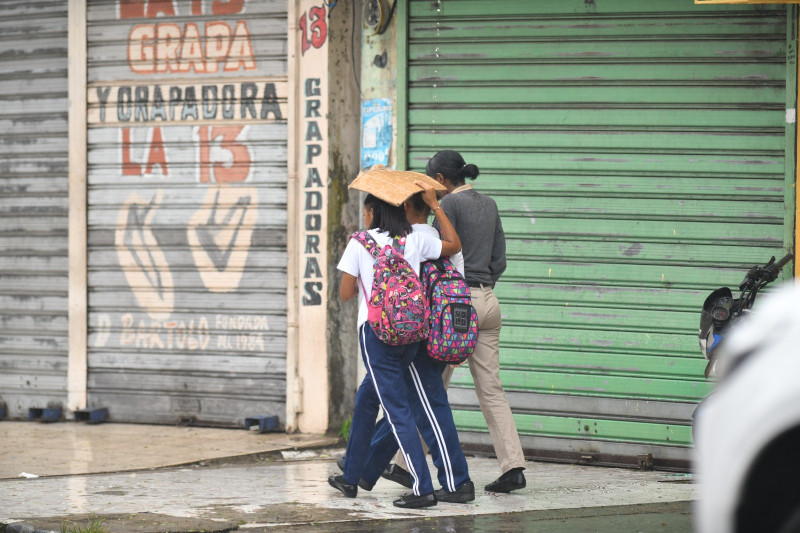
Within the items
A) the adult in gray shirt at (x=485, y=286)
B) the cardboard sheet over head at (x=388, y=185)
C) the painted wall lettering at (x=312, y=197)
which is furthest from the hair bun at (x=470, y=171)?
the painted wall lettering at (x=312, y=197)

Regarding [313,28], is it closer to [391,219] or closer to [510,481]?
[391,219]

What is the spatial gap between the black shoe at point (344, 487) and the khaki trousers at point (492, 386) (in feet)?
2.94

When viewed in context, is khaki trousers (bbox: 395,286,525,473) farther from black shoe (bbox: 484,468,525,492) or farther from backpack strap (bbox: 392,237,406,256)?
backpack strap (bbox: 392,237,406,256)

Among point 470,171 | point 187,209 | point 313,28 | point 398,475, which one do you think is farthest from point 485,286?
point 187,209

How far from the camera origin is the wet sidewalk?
20.2ft

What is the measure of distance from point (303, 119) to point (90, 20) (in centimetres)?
233

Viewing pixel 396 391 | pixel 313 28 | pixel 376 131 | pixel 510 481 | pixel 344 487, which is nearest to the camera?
pixel 396 391

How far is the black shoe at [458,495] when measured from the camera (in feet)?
21.5

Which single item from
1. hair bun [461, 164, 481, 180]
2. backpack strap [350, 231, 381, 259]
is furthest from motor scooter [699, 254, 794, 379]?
backpack strap [350, 231, 381, 259]

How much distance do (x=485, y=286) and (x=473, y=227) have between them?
0.38 m

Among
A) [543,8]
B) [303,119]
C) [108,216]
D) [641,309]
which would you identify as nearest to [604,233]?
[641,309]

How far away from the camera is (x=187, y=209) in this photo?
9.92 meters

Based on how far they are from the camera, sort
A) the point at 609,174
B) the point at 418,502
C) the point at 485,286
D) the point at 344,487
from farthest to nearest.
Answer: the point at 609,174, the point at 485,286, the point at 344,487, the point at 418,502

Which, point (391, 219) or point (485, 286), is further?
point (485, 286)
